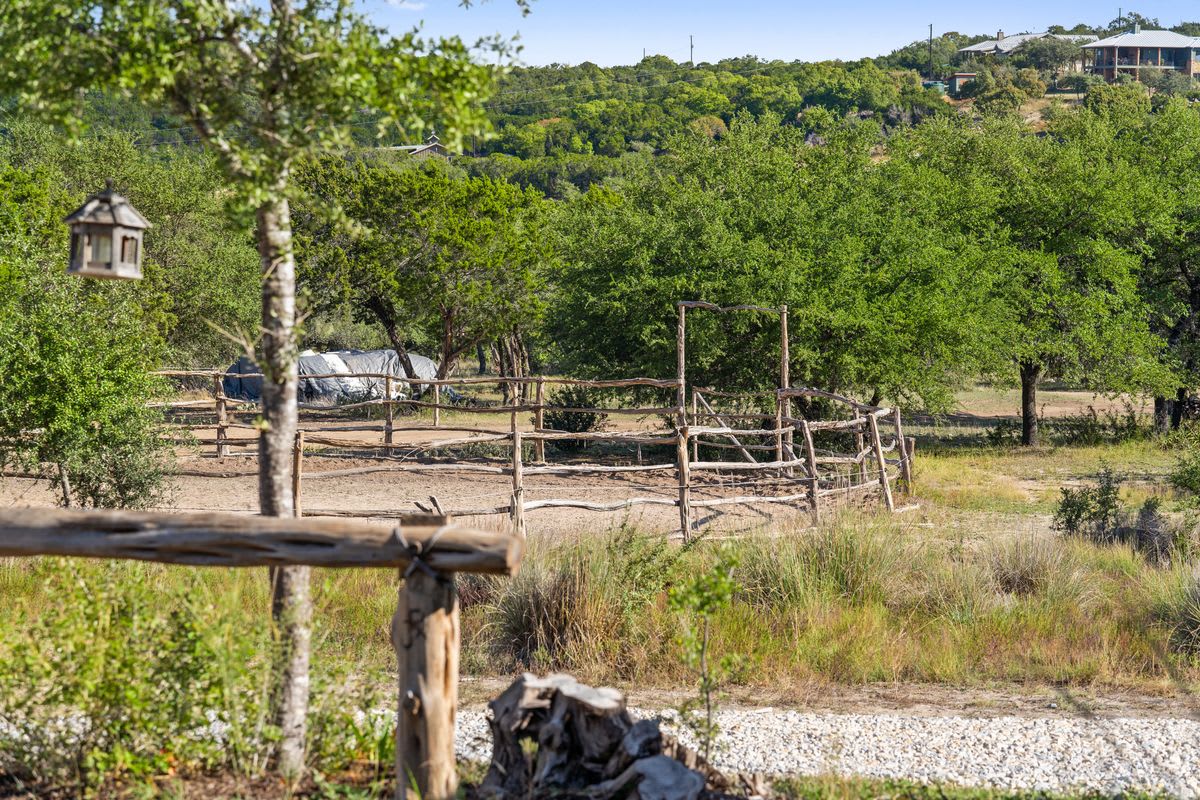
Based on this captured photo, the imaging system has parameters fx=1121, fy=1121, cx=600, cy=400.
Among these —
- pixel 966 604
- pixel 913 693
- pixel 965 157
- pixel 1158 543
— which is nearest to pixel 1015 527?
pixel 1158 543

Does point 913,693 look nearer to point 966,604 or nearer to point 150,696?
point 966,604

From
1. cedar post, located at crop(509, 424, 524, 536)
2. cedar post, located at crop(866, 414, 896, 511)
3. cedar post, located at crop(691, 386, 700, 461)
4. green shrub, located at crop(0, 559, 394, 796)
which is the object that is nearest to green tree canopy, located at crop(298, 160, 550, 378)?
cedar post, located at crop(691, 386, 700, 461)

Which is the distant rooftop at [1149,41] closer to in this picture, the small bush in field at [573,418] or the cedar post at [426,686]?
the small bush in field at [573,418]

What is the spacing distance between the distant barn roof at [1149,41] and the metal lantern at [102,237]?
404ft

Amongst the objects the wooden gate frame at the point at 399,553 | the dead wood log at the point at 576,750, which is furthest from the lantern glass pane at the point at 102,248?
the dead wood log at the point at 576,750

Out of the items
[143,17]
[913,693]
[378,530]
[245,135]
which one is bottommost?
[913,693]

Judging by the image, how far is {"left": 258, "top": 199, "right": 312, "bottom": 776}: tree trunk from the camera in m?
4.05

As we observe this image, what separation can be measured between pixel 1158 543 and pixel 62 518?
32.4 feet

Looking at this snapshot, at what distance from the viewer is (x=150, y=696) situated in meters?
3.88

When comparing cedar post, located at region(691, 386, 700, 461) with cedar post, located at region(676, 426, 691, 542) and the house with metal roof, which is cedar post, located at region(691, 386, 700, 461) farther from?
the house with metal roof

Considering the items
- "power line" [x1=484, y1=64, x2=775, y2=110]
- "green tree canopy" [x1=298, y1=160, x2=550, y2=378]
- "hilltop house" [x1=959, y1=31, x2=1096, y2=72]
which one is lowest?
"green tree canopy" [x1=298, y1=160, x2=550, y2=378]

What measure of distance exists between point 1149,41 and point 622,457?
11634 cm

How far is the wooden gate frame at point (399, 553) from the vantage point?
3.58 metres

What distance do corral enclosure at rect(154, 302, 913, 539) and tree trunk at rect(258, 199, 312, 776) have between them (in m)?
4.58
